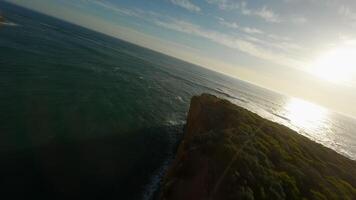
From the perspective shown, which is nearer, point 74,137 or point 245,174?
point 245,174

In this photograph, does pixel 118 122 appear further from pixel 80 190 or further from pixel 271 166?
pixel 271 166

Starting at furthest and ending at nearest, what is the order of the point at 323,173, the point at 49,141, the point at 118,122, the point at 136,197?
the point at 118,122 → the point at 49,141 → the point at 323,173 → the point at 136,197

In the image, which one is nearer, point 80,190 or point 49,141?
point 80,190

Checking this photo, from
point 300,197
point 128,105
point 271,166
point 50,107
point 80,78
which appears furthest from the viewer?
point 80,78

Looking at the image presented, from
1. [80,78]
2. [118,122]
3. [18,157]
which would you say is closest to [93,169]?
[18,157]

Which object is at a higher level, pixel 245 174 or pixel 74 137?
pixel 245 174

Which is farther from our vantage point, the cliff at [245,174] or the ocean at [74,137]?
the ocean at [74,137]

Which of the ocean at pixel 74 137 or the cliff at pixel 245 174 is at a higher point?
the cliff at pixel 245 174

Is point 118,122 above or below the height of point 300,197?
below

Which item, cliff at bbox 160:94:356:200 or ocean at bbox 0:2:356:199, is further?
ocean at bbox 0:2:356:199

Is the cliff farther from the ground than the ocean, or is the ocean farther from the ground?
the cliff
